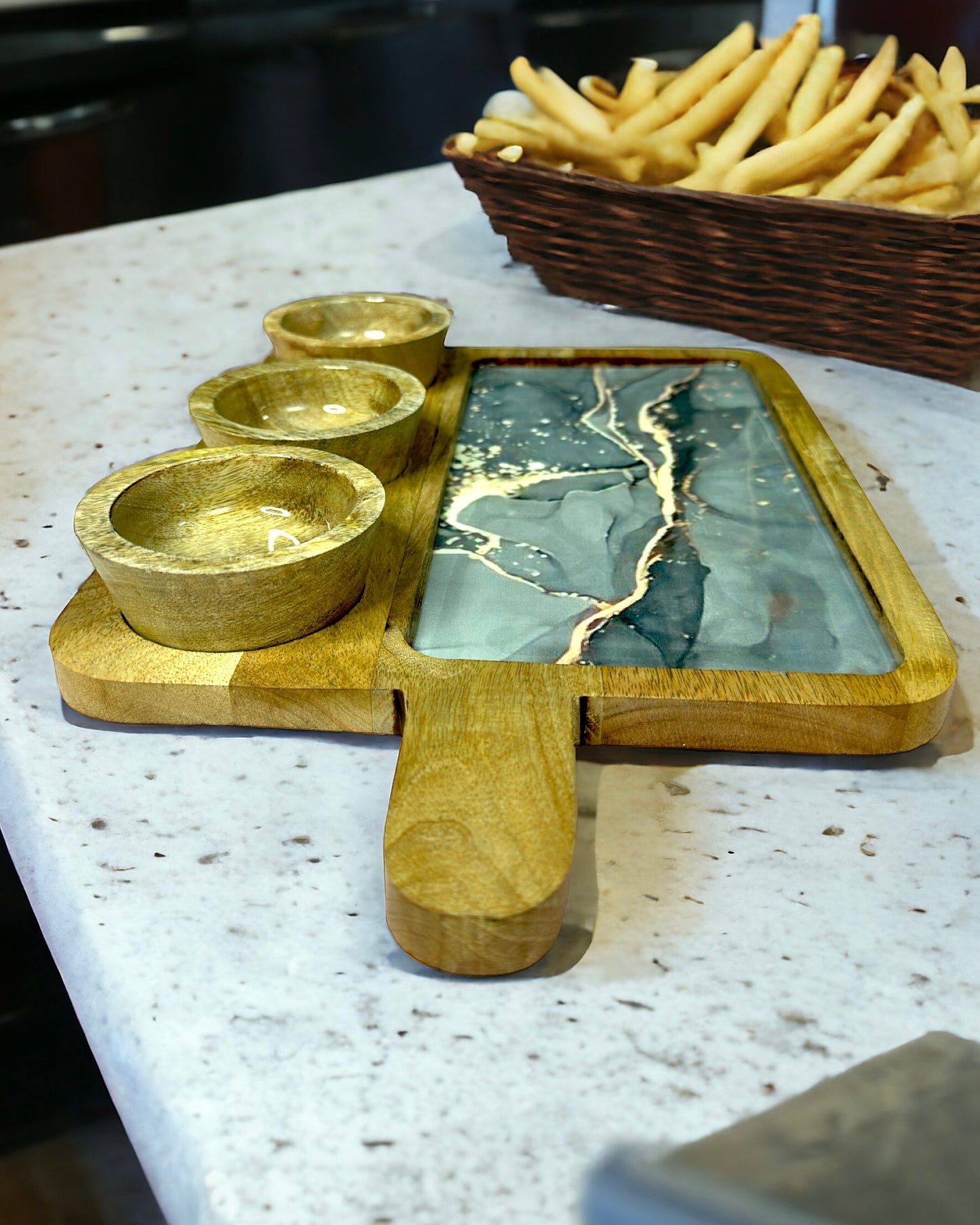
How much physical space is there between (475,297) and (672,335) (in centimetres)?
28

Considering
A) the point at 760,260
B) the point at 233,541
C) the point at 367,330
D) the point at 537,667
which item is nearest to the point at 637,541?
the point at 537,667

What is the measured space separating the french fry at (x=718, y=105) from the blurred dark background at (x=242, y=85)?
56.8 inches

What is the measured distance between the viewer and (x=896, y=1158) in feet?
1.10

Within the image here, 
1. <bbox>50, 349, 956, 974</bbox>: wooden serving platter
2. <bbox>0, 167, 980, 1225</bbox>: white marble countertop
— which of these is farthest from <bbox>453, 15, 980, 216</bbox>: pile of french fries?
<bbox>0, 167, 980, 1225</bbox>: white marble countertop

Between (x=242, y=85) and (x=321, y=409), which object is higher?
(x=242, y=85)

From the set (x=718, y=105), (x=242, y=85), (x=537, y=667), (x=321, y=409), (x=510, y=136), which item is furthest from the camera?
(x=242, y=85)

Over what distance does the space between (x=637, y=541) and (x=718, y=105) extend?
2.12ft

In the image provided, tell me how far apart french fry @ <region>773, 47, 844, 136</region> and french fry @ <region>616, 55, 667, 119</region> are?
164 millimetres

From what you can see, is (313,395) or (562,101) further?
(562,101)

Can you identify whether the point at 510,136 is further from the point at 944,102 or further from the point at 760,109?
the point at 944,102

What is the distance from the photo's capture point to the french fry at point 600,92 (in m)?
1.33

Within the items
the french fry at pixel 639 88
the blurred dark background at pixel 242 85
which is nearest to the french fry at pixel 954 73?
the french fry at pixel 639 88

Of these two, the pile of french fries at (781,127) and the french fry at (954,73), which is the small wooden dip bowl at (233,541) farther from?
the french fry at (954,73)

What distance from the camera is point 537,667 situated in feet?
2.17
